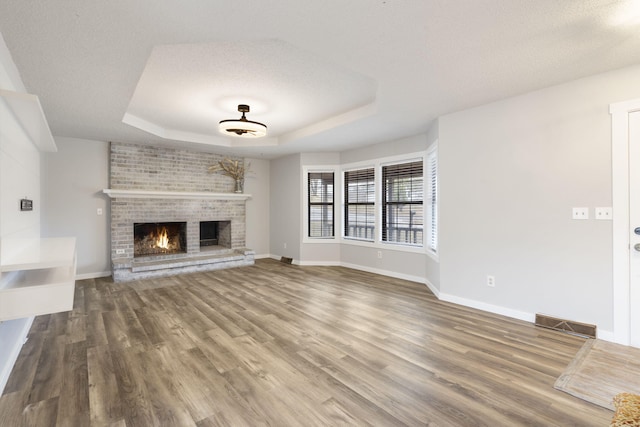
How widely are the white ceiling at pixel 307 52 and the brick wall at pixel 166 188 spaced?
1.40 meters

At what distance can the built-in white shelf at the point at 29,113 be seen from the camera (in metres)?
1.80

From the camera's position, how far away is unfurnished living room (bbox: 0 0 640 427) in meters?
1.84

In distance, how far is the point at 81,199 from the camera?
517 cm

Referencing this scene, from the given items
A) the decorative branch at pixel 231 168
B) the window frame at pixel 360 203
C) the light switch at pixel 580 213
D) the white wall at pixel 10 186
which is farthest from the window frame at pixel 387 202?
the white wall at pixel 10 186

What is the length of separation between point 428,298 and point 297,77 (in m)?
3.25

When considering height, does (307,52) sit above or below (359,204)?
above

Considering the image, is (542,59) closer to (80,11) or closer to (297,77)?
(297,77)

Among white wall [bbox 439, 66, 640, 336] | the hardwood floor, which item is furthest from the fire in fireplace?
white wall [bbox 439, 66, 640, 336]

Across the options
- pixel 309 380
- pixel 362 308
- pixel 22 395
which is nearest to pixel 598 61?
pixel 362 308

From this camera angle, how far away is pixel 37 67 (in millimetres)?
2512

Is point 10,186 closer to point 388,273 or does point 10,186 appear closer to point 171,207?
point 171,207

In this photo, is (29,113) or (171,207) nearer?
(29,113)

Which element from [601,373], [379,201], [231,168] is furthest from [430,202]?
[231,168]

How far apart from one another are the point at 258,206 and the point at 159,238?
228 centimetres
